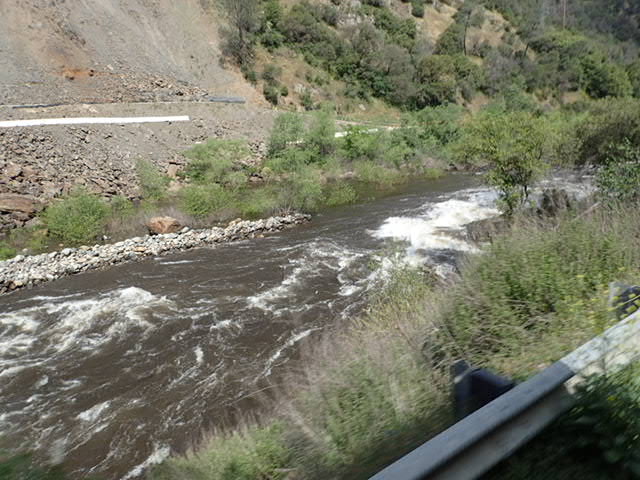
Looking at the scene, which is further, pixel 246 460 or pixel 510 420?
pixel 246 460

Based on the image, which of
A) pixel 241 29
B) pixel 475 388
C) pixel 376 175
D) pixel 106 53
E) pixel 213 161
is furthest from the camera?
pixel 241 29

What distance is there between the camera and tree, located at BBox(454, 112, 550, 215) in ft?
40.6

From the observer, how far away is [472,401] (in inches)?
91.7

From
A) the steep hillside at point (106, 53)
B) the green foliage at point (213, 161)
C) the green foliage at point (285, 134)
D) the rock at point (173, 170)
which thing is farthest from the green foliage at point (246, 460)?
the steep hillside at point (106, 53)

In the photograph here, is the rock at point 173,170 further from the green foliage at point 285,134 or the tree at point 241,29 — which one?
the tree at point 241,29

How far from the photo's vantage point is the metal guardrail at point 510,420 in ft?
4.99

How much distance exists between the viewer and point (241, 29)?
148 feet

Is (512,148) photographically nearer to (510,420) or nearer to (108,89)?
(510,420)

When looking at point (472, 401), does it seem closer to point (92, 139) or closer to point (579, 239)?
point (579, 239)

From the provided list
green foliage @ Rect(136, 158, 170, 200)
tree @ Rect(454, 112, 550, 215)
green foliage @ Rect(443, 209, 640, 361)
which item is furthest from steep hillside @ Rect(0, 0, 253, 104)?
green foliage @ Rect(443, 209, 640, 361)

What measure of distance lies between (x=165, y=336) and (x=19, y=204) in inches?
514

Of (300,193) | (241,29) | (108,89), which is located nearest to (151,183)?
(300,193)

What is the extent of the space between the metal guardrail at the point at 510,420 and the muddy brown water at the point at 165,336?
531 centimetres

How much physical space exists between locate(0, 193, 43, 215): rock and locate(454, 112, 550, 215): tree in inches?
695
